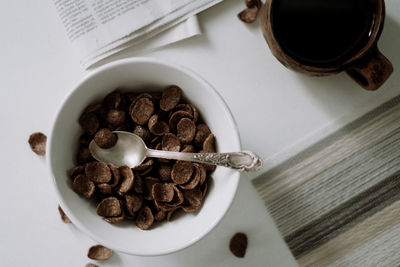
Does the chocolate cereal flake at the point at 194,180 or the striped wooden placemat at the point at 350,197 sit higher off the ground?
the chocolate cereal flake at the point at 194,180

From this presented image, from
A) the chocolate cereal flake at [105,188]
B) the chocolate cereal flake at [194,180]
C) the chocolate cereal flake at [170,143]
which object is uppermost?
the chocolate cereal flake at [170,143]

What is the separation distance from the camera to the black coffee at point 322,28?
71 centimetres

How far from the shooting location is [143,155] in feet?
2.16

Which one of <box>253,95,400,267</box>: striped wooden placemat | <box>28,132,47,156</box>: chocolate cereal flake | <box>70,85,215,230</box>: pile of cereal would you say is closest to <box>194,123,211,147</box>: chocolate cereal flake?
<box>70,85,215,230</box>: pile of cereal

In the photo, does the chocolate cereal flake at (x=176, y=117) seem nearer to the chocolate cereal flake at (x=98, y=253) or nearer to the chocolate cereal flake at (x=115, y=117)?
the chocolate cereal flake at (x=115, y=117)

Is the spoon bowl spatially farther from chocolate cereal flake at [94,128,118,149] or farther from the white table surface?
the white table surface

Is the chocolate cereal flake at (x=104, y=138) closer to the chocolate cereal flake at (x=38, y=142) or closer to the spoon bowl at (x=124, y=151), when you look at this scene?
the spoon bowl at (x=124, y=151)

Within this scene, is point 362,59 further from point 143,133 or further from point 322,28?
point 143,133

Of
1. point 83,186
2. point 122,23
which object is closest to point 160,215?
point 83,186

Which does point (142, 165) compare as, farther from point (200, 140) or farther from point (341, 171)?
point (341, 171)

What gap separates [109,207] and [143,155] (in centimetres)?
11

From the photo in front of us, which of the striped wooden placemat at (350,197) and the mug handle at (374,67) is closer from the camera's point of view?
the mug handle at (374,67)

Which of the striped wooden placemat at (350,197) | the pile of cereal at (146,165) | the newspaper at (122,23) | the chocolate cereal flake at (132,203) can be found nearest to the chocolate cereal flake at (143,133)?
the pile of cereal at (146,165)

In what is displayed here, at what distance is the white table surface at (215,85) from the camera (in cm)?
80
